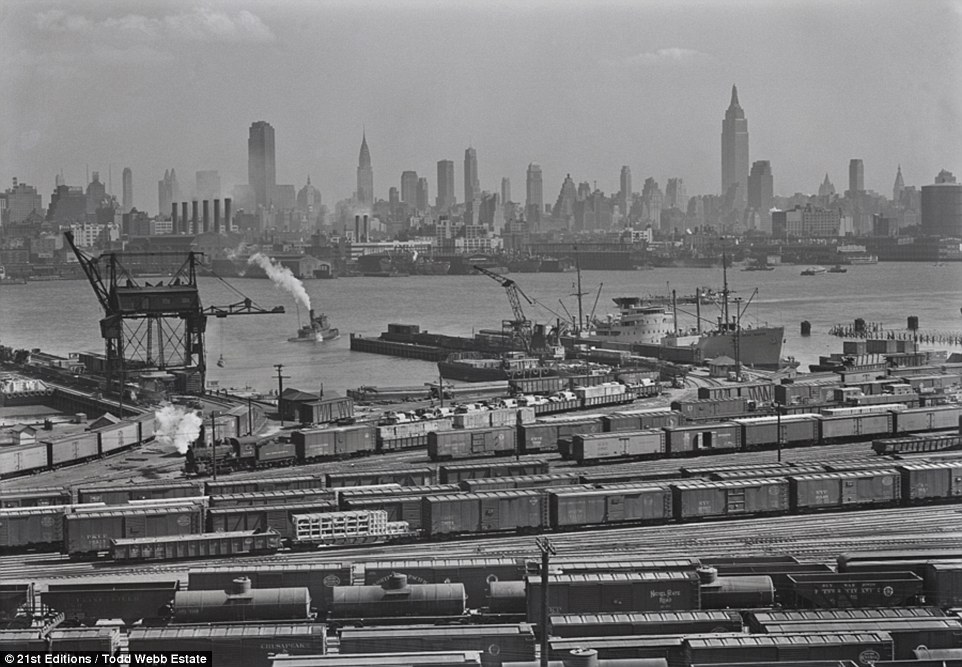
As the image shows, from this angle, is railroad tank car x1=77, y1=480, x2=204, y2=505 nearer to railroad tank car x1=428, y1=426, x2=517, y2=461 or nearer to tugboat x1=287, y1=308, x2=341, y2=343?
railroad tank car x1=428, y1=426, x2=517, y2=461

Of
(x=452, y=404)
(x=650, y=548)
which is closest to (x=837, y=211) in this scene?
(x=452, y=404)

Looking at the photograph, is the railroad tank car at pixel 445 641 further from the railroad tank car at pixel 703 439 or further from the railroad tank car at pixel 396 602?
the railroad tank car at pixel 703 439

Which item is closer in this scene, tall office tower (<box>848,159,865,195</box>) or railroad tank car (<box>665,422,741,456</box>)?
railroad tank car (<box>665,422,741,456</box>)

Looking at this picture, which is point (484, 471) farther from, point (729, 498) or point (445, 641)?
point (445, 641)

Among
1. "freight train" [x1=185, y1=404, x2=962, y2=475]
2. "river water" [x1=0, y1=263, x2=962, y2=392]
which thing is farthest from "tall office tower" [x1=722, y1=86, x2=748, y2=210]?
"freight train" [x1=185, y1=404, x2=962, y2=475]

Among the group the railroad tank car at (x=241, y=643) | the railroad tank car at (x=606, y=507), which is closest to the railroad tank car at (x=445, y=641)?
the railroad tank car at (x=241, y=643)
